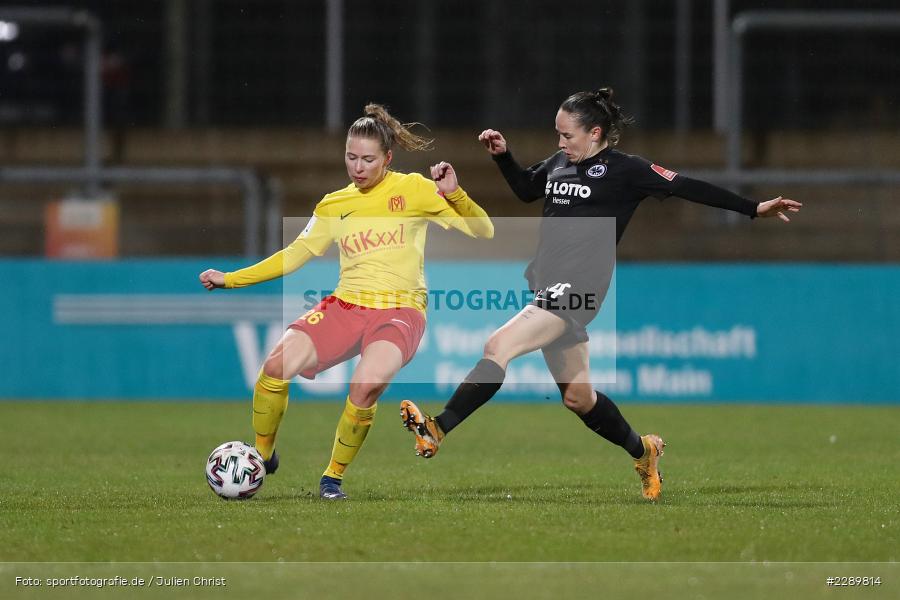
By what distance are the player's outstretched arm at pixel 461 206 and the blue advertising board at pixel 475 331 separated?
22.2 feet

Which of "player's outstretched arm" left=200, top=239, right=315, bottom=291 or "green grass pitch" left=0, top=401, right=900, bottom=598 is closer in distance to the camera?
"green grass pitch" left=0, top=401, right=900, bottom=598

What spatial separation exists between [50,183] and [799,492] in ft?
42.0

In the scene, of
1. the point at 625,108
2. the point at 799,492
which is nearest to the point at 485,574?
the point at 799,492

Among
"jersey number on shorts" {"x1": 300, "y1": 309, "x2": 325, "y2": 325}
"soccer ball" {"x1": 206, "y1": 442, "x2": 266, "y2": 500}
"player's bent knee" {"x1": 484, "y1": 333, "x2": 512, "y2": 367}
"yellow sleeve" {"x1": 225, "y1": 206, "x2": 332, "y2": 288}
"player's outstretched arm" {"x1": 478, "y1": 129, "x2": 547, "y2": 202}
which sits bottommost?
"soccer ball" {"x1": 206, "y1": 442, "x2": 266, "y2": 500}

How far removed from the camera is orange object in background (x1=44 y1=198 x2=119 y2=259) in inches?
641

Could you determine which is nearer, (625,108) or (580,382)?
(580,382)

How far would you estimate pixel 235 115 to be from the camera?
1878 cm

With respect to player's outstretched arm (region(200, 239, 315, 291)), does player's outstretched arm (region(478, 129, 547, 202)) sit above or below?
above

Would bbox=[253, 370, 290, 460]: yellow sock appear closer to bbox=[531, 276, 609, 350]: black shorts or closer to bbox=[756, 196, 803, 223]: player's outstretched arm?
bbox=[531, 276, 609, 350]: black shorts

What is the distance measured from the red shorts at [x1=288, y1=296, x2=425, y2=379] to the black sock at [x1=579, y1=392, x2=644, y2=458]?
99 centimetres

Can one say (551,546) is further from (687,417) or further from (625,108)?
(625,108)

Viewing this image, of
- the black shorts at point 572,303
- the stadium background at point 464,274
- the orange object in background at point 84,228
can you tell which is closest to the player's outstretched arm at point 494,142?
the black shorts at point 572,303

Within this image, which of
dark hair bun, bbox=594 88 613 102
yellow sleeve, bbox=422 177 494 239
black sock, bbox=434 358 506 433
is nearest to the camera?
black sock, bbox=434 358 506 433

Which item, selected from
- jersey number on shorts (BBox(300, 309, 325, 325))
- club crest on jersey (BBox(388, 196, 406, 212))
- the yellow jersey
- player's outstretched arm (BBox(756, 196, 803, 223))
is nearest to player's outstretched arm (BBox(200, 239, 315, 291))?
the yellow jersey
